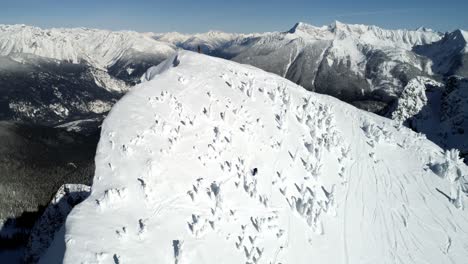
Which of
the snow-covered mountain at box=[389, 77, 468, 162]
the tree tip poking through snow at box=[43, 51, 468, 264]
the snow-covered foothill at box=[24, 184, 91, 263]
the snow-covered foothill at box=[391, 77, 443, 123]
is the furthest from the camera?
the snow-covered foothill at box=[391, 77, 443, 123]

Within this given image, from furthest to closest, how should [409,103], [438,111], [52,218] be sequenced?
[409,103], [438,111], [52,218]

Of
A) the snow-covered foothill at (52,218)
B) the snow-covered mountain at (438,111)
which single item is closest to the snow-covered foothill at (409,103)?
the snow-covered mountain at (438,111)

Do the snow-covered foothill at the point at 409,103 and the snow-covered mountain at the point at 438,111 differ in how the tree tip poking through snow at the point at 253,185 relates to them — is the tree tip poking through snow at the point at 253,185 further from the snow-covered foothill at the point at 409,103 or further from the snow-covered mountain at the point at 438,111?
the snow-covered foothill at the point at 409,103

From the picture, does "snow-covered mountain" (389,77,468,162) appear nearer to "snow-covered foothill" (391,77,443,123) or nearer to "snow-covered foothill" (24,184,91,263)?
"snow-covered foothill" (391,77,443,123)

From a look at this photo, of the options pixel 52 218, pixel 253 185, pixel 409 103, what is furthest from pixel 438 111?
pixel 52 218

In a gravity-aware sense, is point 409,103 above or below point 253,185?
below

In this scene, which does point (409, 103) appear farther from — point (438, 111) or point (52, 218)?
point (52, 218)

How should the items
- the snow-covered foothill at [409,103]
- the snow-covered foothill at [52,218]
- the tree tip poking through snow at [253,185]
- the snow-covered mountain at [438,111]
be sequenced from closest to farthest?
the tree tip poking through snow at [253,185]
the snow-covered foothill at [52,218]
the snow-covered mountain at [438,111]
the snow-covered foothill at [409,103]

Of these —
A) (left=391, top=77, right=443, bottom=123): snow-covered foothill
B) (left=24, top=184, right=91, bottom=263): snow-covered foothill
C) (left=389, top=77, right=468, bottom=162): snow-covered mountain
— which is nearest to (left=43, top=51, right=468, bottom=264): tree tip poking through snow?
(left=24, top=184, right=91, bottom=263): snow-covered foothill
